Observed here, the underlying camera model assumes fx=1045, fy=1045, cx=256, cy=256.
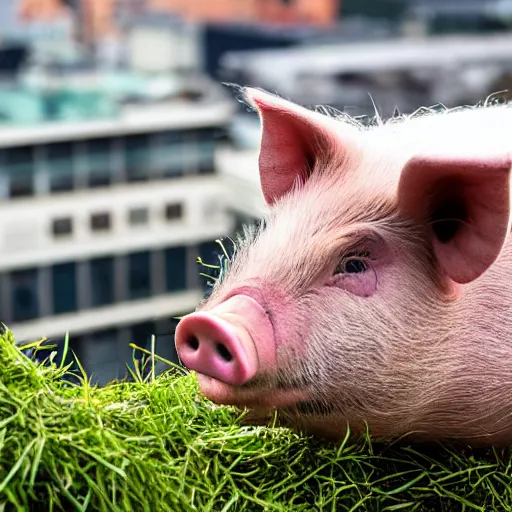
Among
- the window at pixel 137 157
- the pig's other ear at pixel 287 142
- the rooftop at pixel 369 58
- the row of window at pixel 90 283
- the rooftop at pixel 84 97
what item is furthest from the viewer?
the rooftop at pixel 369 58

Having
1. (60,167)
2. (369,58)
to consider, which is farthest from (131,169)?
(369,58)

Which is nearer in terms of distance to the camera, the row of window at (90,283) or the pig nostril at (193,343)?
the pig nostril at (193,343)

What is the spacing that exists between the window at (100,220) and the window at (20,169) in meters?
0.61

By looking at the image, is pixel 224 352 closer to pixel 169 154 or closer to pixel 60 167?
pixel 60 167

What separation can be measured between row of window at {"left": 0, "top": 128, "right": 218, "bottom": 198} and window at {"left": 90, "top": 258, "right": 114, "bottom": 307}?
629mm

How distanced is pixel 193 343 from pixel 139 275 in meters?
7.57

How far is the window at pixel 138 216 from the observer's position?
26.8ft

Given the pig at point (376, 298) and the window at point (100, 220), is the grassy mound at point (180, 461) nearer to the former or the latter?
the pig at point (376, 298)

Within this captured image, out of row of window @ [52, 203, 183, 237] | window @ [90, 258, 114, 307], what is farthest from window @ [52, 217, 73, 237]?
window @ [90, 258, 114, 307]

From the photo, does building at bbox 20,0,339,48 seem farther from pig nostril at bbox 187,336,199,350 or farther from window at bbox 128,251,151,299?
pig nostril at bbox 187,336,199,350

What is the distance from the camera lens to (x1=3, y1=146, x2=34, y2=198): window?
7.54 metres

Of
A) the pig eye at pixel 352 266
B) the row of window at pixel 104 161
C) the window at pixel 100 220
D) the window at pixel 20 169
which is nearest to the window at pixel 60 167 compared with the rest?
the row of window at pixel 104 161

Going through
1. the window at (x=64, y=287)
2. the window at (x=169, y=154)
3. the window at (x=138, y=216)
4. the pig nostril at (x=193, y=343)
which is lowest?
the window at (x=64, y=287)

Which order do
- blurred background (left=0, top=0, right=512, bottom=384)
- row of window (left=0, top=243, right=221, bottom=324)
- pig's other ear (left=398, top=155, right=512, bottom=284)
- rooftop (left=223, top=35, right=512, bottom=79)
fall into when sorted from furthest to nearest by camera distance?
rooftop (left=223, top=35, right=512, bottom=79) → blurred background (left=0, top=0, right=512, bottom=384) → row of window (left=0, top=243, right=221, bottom=324) → pig's other ear (left=398, top=155, right=512, bottom=284)
